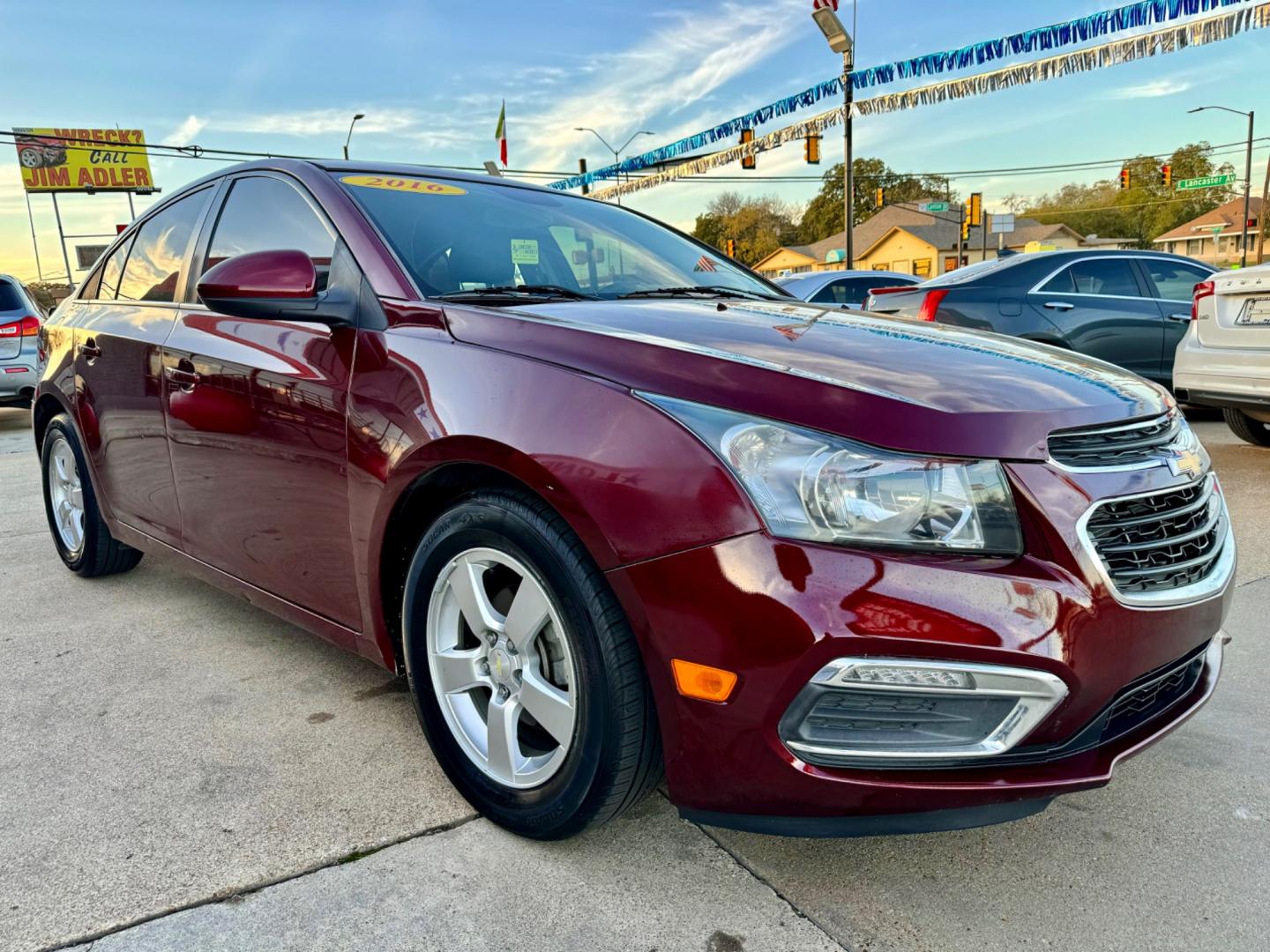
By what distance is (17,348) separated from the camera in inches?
384

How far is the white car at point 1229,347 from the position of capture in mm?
5488

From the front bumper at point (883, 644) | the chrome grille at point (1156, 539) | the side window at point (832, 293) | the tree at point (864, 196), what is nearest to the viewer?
the front bumper at point (883, 644)

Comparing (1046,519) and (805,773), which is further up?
(1046,519)

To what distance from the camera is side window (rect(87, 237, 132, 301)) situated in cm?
369

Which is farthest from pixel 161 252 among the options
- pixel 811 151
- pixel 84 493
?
pixel 811 151

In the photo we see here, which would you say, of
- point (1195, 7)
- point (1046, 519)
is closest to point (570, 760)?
point (1046, 519)

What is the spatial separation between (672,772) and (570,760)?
0.23 metres

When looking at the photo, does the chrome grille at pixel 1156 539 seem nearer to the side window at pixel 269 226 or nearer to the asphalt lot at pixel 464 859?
the asphalt lot at pixel 464 859

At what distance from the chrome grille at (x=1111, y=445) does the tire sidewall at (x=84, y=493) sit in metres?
3.59

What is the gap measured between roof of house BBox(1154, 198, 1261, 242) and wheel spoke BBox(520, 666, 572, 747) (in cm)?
9321

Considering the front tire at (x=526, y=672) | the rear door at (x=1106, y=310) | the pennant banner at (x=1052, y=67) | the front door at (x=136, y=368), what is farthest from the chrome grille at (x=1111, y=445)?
the pennant banner at (x=1052, y=67)

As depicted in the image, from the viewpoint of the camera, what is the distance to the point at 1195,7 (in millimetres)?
9336

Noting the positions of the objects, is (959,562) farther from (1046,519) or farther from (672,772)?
(672,772)

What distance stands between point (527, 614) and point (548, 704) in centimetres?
19
